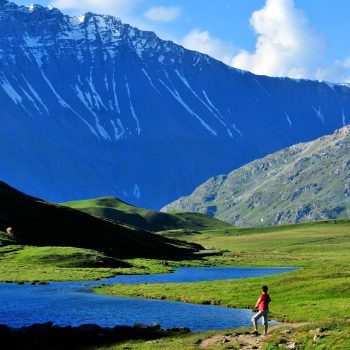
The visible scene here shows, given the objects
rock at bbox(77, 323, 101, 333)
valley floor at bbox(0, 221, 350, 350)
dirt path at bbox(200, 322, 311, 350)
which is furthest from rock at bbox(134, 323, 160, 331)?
dirt path at bbox(200, 322, 311, 350)

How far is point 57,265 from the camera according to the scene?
454ft

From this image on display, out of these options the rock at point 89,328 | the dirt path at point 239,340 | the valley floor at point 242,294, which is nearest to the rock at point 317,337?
the valley floor at point 242,294

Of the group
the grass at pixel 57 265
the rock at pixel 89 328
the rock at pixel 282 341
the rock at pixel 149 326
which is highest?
the grass at pixel 57 265

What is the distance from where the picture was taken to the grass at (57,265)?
11681cm

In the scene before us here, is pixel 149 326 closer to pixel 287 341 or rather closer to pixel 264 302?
pixel 264 302

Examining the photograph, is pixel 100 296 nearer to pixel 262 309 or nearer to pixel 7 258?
pixel 262 309

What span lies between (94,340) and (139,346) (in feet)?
13.5

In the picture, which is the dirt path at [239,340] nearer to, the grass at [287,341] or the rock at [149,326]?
the grass at [287,341]

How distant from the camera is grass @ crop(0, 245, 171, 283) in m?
117

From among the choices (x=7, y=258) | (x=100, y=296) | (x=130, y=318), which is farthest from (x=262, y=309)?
(x=7, y=258)

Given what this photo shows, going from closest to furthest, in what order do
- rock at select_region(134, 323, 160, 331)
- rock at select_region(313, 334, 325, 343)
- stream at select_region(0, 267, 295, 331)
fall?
rock at select_region(313, 334, 325, 343)
rock at select_region(134, 323, 160, 331)
stream at select_region(0, 267, 295, 331)

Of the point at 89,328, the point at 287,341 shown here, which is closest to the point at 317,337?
the point at 287,341

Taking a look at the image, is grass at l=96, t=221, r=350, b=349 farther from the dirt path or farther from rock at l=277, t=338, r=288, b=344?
the dirt path

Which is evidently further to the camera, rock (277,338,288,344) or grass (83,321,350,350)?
rock (277,338,288,344)
